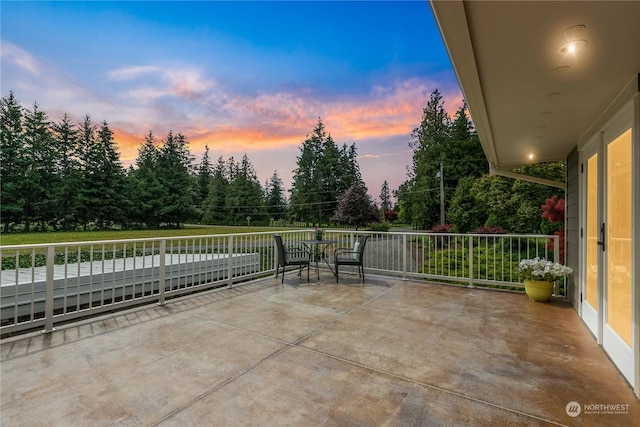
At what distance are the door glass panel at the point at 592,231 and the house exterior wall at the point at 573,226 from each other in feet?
1.12

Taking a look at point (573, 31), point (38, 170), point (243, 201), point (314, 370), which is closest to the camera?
point (573, 31)

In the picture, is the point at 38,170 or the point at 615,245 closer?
the point at 615,245

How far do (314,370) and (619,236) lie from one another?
2894mm

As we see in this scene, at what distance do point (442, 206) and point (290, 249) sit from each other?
46.3 ft

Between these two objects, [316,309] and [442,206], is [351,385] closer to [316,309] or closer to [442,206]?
[316,309]

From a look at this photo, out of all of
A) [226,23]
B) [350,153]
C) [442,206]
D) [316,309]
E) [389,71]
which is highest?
[350,153]

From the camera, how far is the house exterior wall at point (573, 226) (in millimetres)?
3857

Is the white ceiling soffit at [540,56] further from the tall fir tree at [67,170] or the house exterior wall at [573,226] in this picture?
the tall fir tree at [67,170]

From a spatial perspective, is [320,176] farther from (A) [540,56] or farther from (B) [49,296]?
(A) [540,56]

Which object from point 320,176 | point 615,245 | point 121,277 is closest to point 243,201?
point 320,176

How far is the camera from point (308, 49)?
26.6 feet

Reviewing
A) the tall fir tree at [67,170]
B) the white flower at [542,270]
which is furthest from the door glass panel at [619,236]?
the tall fir tree at [67,170]

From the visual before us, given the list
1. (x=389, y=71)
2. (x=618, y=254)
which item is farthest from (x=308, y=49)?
(x=618, y=254)

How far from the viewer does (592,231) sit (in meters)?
3.39
